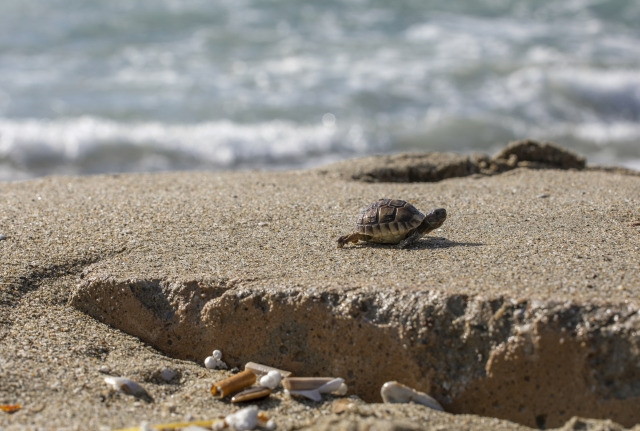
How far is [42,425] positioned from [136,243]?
1.30 meters

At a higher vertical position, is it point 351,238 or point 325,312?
point 351,238

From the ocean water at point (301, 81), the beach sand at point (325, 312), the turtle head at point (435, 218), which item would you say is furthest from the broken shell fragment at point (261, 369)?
the ocean water at point (301, 81)

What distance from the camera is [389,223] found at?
3.40m

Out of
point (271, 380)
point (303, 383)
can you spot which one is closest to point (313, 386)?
point (303, 383)

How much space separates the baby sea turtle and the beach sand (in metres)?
0.05

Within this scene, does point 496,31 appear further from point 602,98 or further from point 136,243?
point 136,243

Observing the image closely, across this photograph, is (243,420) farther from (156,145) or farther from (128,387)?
(156,145)

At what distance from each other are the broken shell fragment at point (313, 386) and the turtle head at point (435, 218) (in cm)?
102

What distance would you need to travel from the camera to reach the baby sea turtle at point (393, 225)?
3402 mm

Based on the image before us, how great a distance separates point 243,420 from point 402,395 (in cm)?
56

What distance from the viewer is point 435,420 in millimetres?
2508

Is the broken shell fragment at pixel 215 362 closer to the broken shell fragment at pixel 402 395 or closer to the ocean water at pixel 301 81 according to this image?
the broken shell fragment at pixel 402 395

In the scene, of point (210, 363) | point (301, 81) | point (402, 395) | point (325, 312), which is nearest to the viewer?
point (402, 395)

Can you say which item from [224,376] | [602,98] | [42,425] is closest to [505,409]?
[224,376]
